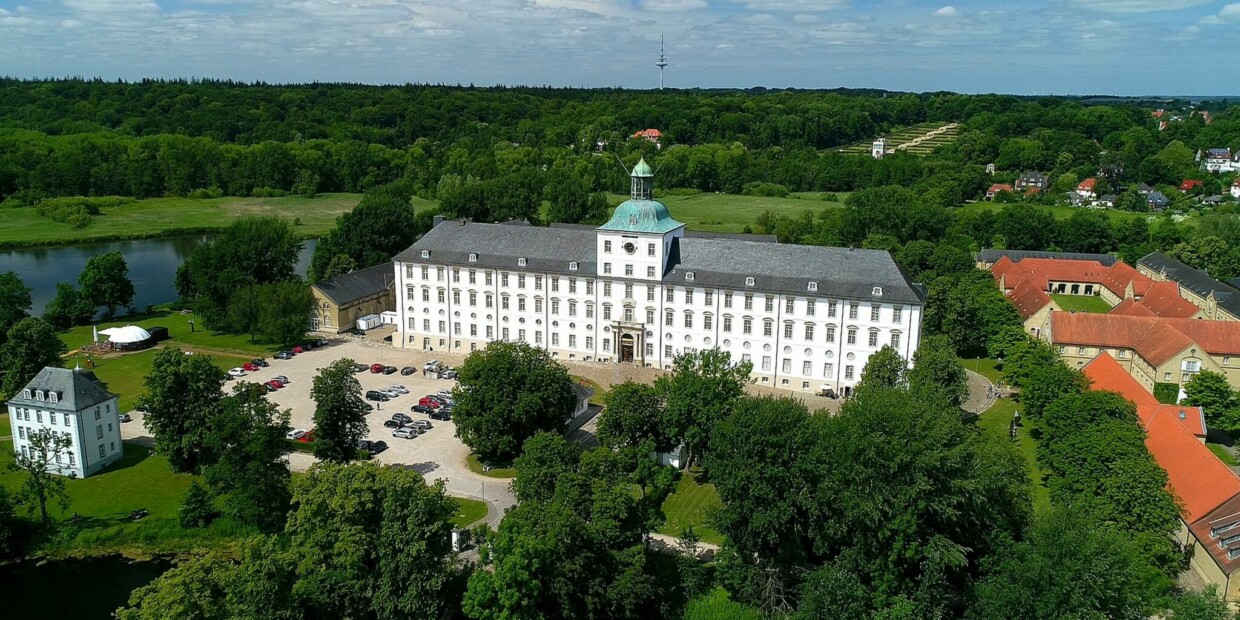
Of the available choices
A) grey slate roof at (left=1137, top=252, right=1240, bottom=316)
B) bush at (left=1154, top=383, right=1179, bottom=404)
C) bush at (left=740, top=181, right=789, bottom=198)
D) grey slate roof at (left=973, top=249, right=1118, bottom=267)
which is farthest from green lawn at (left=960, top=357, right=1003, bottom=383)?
bush at (left=740, top=181, right=789, bottom=198)

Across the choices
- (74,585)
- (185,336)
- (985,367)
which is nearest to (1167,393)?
(985,367)

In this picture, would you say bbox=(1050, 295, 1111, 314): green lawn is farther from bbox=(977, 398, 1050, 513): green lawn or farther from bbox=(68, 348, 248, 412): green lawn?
bbox=(68, 348, 248, 412): green lawn

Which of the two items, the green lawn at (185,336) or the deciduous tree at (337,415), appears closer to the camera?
the deciduous tree at (337,415)

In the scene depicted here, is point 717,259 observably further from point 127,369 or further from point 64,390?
point 127,369

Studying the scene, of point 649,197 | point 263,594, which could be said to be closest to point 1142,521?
point 263,594

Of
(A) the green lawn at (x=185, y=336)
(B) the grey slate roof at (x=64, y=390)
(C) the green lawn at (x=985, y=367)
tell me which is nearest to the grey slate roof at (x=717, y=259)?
(C) the green lawn at (x=985, y=367)

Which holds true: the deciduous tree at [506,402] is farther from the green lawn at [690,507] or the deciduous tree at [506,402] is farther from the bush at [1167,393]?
the bush at [1167,393]
